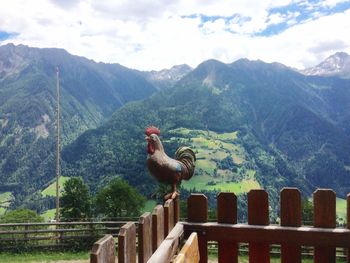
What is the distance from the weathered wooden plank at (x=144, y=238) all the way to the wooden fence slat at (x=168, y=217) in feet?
1.17

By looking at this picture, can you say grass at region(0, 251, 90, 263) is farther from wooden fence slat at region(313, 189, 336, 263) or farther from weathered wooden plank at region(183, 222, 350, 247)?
wooden fence slat at region(313, 189, 336, 263)

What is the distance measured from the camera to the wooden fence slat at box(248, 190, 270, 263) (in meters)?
2.46

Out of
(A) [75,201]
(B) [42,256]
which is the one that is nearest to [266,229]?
(B) [42,256]

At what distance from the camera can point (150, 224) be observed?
1.93 metres

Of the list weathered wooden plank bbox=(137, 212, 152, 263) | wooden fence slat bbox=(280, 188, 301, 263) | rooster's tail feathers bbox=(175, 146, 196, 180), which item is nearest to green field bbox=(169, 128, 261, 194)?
rooster's tail feathers bbox=(175, 146, 196, 180)

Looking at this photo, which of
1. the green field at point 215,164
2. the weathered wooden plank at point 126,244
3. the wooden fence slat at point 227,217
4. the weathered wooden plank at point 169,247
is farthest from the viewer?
the green field at point 215,164

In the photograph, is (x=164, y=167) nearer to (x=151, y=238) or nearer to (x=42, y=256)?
(x=151, y=238)

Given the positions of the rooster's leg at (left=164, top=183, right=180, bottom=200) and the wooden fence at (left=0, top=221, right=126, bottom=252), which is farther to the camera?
the wooden fence at (left=0, top=221, right=126, bottom=252)

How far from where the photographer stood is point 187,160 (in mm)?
3107

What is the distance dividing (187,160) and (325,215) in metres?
1.08

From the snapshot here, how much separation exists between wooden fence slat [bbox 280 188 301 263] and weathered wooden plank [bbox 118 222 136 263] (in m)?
1.10

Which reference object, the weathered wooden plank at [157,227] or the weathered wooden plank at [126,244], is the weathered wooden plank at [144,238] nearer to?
the weathered wooden plank at [157,227]

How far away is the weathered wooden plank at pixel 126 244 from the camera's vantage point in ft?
4.75

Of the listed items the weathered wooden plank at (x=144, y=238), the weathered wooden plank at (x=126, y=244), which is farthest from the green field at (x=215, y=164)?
the weathered wooden plank at (x=126, y=244)
